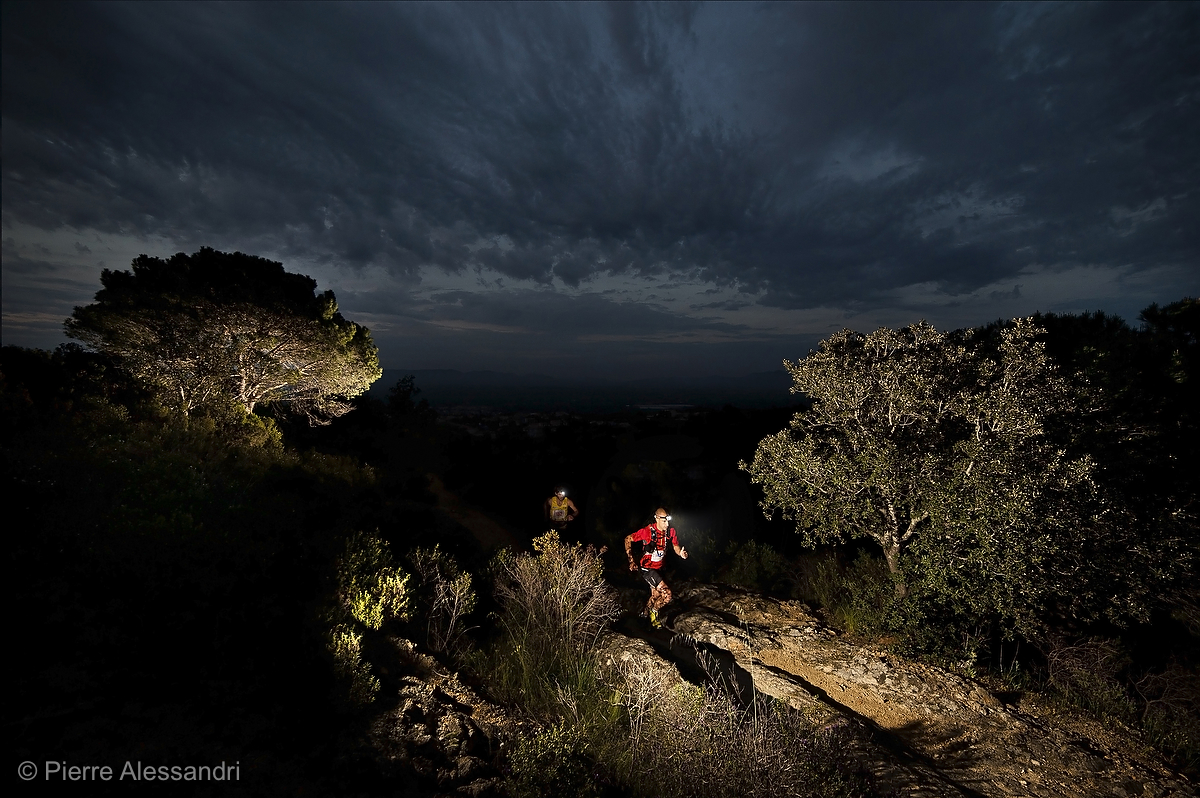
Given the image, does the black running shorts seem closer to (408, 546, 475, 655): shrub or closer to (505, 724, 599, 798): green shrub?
(408, 546, 475, 655): shrub

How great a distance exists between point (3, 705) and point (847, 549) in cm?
1250

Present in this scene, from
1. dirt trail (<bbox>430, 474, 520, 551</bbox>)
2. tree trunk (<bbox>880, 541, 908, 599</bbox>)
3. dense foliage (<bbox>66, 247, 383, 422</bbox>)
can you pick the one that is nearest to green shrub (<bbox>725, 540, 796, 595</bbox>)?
tree trunk (<bbox>880, 541, 908, 599</bbox>)

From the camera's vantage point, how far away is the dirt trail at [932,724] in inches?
155

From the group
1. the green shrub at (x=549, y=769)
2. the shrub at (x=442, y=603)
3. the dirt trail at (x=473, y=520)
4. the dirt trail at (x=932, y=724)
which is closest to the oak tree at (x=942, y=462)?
the dirt trail at (x=932, y=724)

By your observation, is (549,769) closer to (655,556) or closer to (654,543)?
(655,556)

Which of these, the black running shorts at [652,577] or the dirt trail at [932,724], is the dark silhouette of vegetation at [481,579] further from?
the black running shorts at [652,577]

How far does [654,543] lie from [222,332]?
11582mm

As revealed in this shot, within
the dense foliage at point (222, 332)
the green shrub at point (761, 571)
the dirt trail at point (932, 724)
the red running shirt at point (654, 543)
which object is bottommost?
the green shrub at point (761, 571)

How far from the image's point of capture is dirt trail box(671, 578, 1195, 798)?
393 centimetres

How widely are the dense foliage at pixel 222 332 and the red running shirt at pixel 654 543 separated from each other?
9621 millimetres

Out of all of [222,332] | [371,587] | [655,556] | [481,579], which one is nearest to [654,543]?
[655,556]

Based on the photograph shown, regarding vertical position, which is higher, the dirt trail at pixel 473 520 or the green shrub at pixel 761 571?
the green shrub at pixel 761 571

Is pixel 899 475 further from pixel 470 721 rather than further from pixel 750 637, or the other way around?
pixel 470 721

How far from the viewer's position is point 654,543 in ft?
24.7
